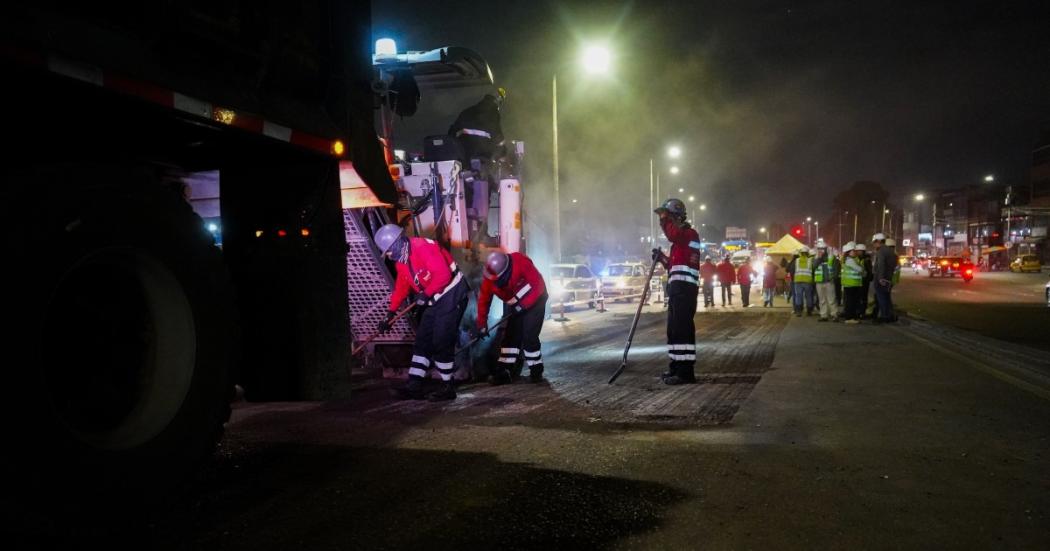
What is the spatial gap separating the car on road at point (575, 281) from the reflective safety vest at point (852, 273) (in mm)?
7685

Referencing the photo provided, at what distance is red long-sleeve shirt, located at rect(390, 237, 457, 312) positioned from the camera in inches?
235

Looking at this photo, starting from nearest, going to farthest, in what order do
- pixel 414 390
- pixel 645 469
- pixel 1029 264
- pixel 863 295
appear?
1. pixel 645 469
2. pixel 414 390
3. pixel 863 295
4. pixel 1029 264

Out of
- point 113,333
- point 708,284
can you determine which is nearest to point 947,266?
point 708,284

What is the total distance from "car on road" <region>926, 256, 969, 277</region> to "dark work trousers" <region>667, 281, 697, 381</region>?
4156cm

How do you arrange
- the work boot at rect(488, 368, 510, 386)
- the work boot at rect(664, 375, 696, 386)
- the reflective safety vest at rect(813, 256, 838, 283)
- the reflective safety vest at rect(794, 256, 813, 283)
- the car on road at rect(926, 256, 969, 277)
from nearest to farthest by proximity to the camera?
the work boot at rect(664, 375, 696, 386)
the work boot at rect(488, 368, 510, 386)
the reflective safety vest at rect(813, 256, 838, 283)
the reflective safety vest at rect(794, 256, 813, 283)
the car on road at rect(926, 256, 969, 277)

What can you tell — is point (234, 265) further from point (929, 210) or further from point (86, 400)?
point (929, 210)

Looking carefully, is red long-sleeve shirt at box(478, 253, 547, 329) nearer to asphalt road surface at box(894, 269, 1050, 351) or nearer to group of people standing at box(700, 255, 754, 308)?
asphalt road surface at box(894, 269, 1050, 351)

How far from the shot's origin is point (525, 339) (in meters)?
7.23

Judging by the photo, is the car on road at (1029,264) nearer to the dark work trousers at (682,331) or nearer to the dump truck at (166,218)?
the dark work trousers at (682,331)

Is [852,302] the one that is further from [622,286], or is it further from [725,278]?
[622,286]

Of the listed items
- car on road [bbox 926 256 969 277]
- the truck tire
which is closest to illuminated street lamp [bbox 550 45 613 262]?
the truck tire

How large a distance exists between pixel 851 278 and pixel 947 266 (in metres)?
36.9

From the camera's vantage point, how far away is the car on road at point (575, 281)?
19.8 m

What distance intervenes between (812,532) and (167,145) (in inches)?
135
